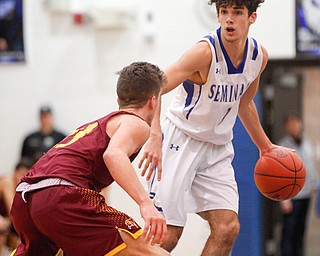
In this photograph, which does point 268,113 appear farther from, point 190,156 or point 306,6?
point 190,156

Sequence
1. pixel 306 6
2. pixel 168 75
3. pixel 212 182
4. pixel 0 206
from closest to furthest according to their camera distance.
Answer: pixel 168 75 < pixel 212 182 < pixel 0 206 < pixel 306 6


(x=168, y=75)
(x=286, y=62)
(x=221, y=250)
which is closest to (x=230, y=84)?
(x=168, y=75)

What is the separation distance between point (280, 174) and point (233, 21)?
3.69ft

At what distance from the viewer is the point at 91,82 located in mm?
9719

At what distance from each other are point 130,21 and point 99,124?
5.74 m

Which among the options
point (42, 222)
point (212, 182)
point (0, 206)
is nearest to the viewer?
point (42, 222)

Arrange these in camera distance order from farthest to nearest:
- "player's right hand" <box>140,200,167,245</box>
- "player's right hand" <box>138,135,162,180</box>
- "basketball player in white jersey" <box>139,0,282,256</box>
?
"basketball player in white jersey" <box>139,0,282,256</box>, "player's right hand" <box>138,135,162,180</box>, "player's right hand" <box>140,200,167,245</box>

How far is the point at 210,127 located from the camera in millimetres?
5023

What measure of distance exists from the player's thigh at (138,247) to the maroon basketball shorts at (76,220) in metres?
0.03

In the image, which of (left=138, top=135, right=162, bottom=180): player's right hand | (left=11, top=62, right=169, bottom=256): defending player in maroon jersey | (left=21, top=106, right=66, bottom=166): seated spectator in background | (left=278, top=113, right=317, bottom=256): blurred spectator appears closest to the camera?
(left=11, top=62, right=169, bottom=256): defending player in maroon jersey

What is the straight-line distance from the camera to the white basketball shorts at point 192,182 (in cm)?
505

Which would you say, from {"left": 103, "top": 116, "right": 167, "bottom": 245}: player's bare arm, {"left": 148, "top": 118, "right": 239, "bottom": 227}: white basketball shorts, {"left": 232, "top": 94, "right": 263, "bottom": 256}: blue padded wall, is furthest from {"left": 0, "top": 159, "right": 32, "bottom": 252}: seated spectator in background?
{"left": 103, "top": 116, "right": 167, "bottom": 245}: player's bare arm

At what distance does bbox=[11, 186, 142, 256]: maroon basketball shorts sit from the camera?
3842mm

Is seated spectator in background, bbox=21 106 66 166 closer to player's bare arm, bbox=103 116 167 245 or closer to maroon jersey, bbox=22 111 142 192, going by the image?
maroon jersey, bbox=22 111 142 192
